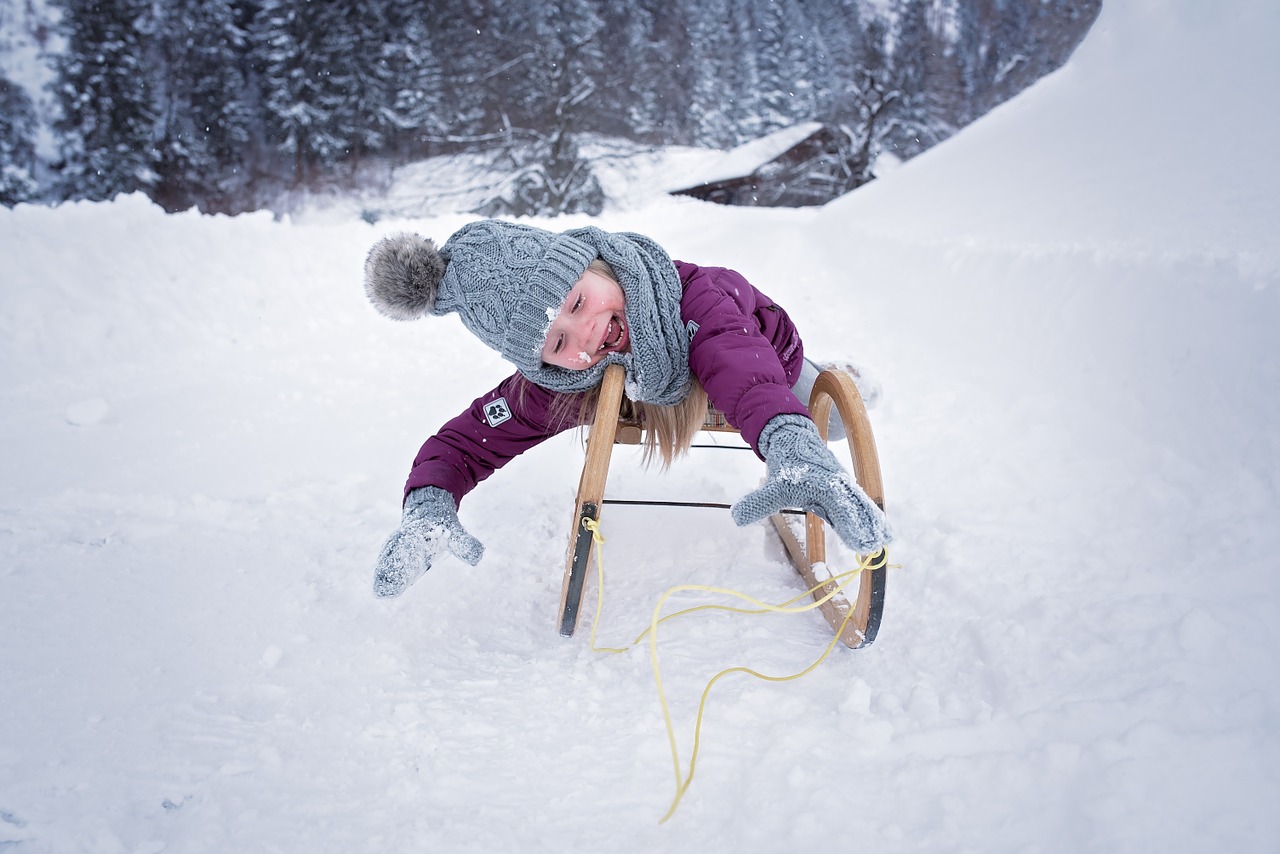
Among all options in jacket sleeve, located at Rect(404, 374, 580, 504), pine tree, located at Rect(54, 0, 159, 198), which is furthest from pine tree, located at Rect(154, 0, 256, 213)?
jacket sleeve, located at Rect(404, 374, 580, 504)

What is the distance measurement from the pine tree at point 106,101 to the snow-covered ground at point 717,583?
7408 millimetres

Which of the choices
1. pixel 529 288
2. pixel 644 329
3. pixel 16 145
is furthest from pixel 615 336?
pixel 16 145

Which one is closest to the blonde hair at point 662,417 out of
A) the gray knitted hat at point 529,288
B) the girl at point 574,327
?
the girl at point 574,327

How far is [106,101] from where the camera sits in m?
9.91

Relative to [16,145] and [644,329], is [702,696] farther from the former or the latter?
[16,145]

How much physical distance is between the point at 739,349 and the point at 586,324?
0.37 meters

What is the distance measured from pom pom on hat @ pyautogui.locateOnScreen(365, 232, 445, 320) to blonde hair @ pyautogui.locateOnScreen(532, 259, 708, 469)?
0.45 metres

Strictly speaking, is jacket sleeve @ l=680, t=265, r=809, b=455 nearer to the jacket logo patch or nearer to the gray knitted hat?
the gray knitted hat

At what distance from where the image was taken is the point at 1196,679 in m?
1.25

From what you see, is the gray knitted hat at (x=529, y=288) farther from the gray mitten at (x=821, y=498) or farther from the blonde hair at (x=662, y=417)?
the gray mitten at (x=821, y=498)

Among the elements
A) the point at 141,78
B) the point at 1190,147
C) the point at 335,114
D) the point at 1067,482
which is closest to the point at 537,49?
the point at 335,114

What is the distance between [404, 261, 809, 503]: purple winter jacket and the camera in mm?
1486

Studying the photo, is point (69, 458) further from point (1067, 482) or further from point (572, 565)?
point (1067, 482)

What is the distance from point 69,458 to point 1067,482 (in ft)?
11.7
